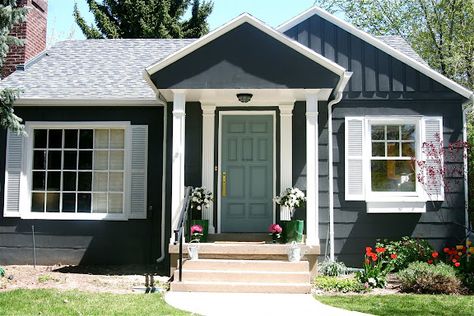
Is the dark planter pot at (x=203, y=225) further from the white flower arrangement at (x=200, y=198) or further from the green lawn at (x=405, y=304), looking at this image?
the green lawn at (x=405, y=304)

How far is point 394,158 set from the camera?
8.94 m

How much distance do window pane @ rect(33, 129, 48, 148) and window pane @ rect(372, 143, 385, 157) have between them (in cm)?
612

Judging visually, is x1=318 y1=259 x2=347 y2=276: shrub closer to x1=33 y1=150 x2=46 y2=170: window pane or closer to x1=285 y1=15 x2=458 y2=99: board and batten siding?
x1=285 y1=15 x2=458 y2=99: board and batten siding

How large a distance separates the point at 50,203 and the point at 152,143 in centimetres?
225

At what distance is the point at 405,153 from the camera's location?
905cm

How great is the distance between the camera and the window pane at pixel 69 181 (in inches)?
376

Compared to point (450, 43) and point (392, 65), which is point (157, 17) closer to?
point (450, 43)

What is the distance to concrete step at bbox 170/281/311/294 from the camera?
6.92 m

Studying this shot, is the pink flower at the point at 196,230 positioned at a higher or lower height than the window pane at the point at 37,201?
lower

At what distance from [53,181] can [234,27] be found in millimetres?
4560

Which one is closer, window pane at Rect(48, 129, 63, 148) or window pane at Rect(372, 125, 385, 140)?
window pane at Rect(372, 125, 385, 140)

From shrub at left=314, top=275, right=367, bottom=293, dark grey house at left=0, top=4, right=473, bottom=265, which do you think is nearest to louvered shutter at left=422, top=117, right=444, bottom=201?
dark grey house at left=0, top=4, right=473, bottom=265

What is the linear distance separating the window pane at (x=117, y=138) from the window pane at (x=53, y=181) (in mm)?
1177

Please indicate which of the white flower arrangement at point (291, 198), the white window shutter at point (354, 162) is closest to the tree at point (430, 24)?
the white window shutter at point (354, 162)
